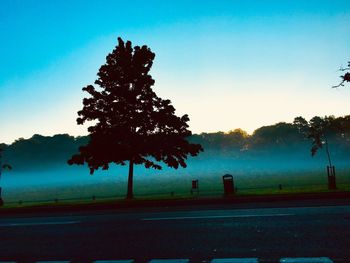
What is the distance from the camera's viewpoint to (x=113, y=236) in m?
8.22

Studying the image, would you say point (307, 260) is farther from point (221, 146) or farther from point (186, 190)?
point (221, 146)

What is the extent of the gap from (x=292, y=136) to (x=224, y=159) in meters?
41.9

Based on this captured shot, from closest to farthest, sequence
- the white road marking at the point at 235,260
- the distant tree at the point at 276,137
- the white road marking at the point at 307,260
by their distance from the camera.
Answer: the white road marking at the point at 307,260, the white road marking at the point at 235,260, the distant tree at the point at 276,137

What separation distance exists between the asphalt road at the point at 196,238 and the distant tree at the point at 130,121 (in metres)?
12.9

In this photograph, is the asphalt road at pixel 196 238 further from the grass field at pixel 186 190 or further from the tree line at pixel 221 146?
the tree line at pixel 221 146

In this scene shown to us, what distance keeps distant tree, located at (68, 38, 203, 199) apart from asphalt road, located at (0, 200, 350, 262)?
1294 centimetres

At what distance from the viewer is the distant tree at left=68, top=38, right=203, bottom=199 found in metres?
23.4

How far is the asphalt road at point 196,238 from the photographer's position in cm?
609

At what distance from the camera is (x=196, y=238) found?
7355mm

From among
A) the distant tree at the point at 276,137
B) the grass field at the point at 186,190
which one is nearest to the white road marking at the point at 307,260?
the grass field at the point at 186,190

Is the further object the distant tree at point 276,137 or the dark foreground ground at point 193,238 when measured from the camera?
the distant tree at point 276,137

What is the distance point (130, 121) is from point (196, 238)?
1776cm

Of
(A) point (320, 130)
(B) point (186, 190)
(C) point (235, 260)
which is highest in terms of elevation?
(A) point (320, 130)

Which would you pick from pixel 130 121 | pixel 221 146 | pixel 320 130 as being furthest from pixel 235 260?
pixel 221 146
